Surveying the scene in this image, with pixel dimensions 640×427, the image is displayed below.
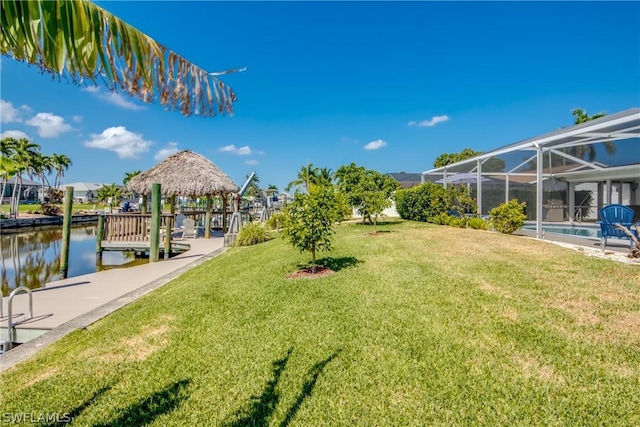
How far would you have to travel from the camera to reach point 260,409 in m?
2.97

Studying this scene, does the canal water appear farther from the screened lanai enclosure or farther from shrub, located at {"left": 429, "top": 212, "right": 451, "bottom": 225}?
the screened lanai enclosure

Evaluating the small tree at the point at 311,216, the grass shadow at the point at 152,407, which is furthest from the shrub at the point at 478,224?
the grass shadow at the point at 152,407

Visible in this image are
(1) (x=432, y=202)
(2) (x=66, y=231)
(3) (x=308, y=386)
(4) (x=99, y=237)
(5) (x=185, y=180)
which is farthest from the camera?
(5) (x=185, y=180)

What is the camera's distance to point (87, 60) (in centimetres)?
206

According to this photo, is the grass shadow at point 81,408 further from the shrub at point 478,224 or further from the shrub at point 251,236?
the shrub at point 478,224

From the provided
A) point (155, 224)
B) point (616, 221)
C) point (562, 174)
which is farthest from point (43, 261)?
point (562, 174)

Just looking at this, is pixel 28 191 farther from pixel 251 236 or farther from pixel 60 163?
pixel 251 236

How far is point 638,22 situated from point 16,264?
2306cm

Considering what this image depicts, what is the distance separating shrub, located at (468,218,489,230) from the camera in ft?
47.7

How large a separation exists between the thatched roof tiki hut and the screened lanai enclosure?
516 inches

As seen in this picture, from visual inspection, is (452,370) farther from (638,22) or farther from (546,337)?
(638,22)

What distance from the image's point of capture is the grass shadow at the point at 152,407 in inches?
113

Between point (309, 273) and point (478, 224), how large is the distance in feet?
32.7

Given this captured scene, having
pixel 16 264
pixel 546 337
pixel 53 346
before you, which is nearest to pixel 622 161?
pixel 546 337
